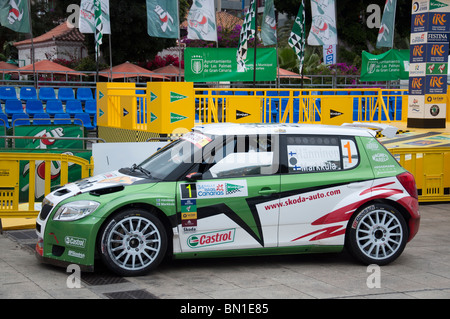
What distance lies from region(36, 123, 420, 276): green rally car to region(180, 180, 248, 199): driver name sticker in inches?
0.4

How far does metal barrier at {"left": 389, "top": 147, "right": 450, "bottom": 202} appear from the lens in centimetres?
1172

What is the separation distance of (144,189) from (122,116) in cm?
1008

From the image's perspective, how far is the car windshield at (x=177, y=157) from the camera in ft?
23.6

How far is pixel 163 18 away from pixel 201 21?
1103 mm

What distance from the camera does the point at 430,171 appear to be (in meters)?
11.8

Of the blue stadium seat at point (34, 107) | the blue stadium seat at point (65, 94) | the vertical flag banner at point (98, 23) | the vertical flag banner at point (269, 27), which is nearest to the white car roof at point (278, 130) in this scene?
the vertical flag banner at point (98, 23)

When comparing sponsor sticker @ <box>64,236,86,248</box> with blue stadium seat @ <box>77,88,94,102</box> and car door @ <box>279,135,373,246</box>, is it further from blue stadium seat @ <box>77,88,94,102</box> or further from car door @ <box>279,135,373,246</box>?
blue stadium seat @ <box>77,88,94,102</box>

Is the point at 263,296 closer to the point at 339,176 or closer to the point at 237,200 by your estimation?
the point at 237,200

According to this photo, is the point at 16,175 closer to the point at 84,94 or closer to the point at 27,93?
the point at 27,93

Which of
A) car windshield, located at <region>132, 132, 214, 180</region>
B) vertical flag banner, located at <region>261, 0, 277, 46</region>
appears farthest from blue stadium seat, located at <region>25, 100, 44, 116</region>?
car windshield, located at <region>132, 132, 214, 180</region>

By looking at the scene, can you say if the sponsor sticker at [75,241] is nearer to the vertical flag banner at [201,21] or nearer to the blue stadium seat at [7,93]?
the vertical flag banner at [201,21]

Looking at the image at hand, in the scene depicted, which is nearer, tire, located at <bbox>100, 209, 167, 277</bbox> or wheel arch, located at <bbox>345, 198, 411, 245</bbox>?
tire, located at <bbox>100, 209, 167, 277</bbox>

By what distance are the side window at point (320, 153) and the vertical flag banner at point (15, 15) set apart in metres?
15.2
